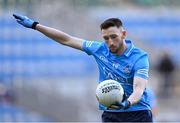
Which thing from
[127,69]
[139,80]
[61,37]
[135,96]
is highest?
[61,37]

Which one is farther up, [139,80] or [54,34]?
[54,34]

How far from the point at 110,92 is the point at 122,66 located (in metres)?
0.74

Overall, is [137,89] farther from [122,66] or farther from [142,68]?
[122,66]

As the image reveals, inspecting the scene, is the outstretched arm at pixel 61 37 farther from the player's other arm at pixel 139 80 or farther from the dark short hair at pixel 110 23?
the player's other arm at pixel 139 80

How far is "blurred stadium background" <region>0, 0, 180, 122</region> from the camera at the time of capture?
18.9 metres

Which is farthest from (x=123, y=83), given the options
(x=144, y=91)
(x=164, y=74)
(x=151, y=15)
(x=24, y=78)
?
Result: (x=151, y=15)

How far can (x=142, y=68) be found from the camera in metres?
8.74

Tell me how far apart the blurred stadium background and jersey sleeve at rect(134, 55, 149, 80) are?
8814 mm

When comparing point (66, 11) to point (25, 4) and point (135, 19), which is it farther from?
point (135, 19)

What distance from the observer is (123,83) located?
8875 mm

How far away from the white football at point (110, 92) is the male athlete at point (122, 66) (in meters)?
0.30

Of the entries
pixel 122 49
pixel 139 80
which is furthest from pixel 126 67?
pixel 139 80

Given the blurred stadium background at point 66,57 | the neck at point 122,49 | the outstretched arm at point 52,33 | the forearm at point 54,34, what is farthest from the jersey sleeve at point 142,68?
the blurred stadium background at point 66,57

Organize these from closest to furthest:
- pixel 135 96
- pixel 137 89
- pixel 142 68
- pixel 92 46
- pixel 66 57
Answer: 1. pixel 135 96
2. pixel 137 89
3. pixel 142 68
4. pixel 92 46
5. pixel 66 57
